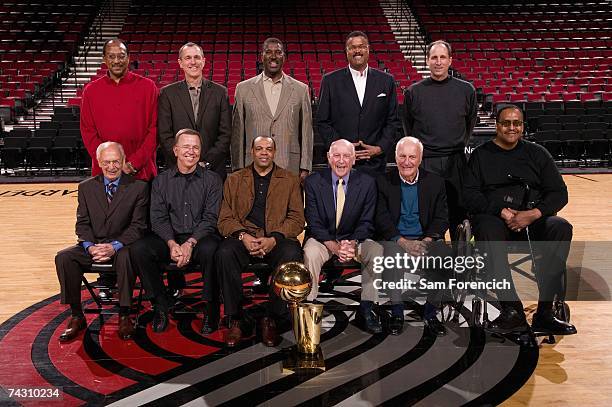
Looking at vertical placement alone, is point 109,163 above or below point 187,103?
below

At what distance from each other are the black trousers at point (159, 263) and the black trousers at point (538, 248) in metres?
1.42

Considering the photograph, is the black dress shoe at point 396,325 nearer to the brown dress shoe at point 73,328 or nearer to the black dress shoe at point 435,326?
the black dress shoe at point 435,326

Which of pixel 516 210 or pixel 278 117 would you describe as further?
pixel 278 117

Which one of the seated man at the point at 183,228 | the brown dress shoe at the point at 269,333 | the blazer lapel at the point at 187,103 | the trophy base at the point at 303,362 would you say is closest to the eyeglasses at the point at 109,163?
the seated man at the point at 183,228

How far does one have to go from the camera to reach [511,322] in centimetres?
346

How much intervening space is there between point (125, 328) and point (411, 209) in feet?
5.46

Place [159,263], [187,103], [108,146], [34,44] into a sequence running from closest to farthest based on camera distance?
1. [159,263]
2. [108,146]
3. [187,103]
4. [34,44]

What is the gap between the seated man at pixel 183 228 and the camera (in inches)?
142

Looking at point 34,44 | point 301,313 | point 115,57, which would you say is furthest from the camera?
point 34,44

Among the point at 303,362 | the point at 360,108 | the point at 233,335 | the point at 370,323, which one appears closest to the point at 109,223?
the point at 233,335

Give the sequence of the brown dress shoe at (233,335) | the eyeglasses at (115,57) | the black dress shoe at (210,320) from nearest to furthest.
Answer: the brown dress shoe at (233,335) < the black dress shoe at (210,320) < the eyeglasses at (115,57)

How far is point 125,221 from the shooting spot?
381 centimetres

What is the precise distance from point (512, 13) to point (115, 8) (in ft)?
34.2

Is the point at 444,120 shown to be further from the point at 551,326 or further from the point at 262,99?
the point at 551,326
